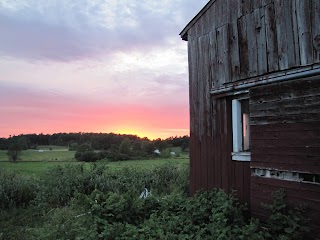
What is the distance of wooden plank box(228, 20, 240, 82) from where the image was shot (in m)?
6.83

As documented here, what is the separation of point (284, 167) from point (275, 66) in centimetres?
194

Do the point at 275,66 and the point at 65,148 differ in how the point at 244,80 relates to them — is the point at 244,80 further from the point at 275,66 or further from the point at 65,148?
the point at 65,148

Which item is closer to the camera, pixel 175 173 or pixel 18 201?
pixel 18 201

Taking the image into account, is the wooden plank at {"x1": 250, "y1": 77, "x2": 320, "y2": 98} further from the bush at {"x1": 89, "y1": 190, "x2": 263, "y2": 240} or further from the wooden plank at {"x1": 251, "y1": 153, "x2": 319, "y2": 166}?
the bush at {"x1": 89, "y1": 190, "x2": 263, "y2": 240}

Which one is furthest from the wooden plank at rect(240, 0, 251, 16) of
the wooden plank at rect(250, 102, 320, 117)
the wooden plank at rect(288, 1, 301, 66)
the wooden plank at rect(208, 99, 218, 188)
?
the wooden plank at rect(250, 102, 320, 117)

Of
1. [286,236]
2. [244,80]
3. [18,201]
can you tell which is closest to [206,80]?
[244,80]

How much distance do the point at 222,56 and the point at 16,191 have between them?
37.1 feet

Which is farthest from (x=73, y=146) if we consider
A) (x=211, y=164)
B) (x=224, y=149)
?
(x=224, y=149)

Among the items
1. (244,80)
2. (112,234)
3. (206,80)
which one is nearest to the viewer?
(112,234)

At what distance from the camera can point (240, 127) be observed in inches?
269

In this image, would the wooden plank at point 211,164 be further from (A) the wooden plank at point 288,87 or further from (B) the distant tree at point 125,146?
(B) the distant tree at point 125,146

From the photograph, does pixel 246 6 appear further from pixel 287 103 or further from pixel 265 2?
pixel 287 103

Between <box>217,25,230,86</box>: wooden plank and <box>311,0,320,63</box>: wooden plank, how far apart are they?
6.75 ft

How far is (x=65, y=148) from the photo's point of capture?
134 feet
